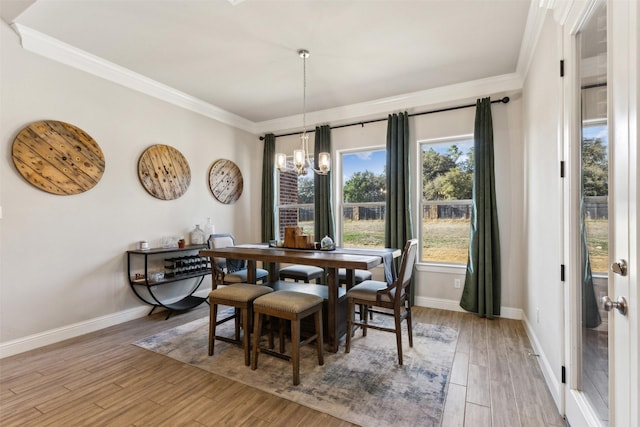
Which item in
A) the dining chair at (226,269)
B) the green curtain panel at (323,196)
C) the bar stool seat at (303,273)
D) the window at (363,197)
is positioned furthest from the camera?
the green curtain panel at (323,196)

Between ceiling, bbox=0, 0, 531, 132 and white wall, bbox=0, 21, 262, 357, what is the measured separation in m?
0.37

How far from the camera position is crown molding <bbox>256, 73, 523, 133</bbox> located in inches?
140

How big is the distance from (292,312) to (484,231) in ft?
8.40

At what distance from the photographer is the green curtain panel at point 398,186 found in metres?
3.98

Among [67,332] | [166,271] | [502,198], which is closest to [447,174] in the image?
[502,198]

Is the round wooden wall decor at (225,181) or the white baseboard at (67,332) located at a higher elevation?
the round wooden wall decor at (225,181)

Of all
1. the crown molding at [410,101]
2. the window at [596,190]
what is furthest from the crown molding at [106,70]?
the window at [596,190]

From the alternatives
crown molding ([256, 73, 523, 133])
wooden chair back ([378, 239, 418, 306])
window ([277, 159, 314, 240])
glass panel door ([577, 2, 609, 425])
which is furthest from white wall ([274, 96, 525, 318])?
glass panel door ([577, 2, 609, 425])

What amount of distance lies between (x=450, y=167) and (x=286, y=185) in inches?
104

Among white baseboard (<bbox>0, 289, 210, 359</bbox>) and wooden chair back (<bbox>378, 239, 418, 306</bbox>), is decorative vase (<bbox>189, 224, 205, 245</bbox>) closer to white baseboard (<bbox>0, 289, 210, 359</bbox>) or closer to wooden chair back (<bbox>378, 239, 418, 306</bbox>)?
white baseboard (<bbox>0, 289, 210, 359</bbox>)

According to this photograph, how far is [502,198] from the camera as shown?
358cm

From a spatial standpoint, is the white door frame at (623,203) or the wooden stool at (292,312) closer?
the white door frame at (623,203)

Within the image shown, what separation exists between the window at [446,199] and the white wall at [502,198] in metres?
0.14

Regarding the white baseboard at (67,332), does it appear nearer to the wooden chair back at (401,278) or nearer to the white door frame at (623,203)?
the wooden chair back at (401,278)
